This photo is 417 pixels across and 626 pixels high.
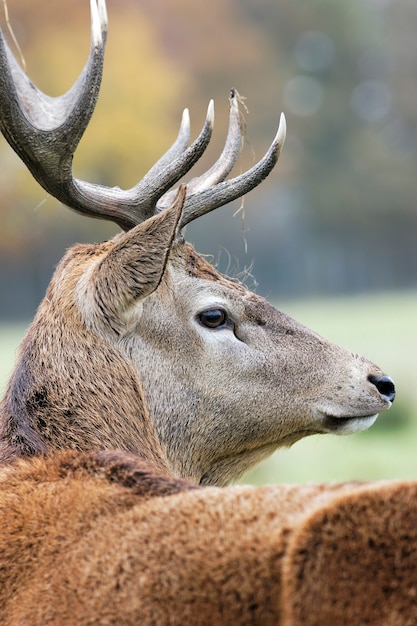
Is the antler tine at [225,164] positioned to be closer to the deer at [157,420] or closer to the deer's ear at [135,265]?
the deer at [157,420]

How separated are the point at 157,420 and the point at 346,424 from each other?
0.93 meters

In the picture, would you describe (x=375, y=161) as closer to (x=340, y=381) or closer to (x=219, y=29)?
(x=219, y=29)

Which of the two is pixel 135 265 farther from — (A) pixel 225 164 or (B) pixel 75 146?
(A) pixel 225 164

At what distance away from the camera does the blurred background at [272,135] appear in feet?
128

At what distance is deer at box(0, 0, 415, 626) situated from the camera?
2.43 m

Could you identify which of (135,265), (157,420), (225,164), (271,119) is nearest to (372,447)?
(225,164)

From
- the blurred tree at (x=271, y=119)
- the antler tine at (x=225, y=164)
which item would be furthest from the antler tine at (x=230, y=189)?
the blurred tree at (x=271, y=119)

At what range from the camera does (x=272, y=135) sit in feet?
147

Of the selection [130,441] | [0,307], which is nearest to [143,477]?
[130,441]

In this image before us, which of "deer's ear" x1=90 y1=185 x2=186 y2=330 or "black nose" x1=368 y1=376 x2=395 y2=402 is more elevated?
"deer's ear" x1=90 y1=185 x2=186 y2=330

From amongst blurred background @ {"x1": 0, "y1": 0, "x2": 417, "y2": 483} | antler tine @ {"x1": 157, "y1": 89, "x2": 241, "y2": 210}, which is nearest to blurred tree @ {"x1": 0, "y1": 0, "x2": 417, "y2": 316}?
blurred background @ {"x1": 0, "y1": 0, "x2": 417, "y2": 483}

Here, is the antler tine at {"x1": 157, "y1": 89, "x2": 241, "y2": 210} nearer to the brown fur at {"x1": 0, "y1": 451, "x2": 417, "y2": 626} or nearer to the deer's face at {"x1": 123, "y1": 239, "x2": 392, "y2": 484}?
the deer's face at {"x1": 123, "y1": 239, "x2": 392, "y2": 484}

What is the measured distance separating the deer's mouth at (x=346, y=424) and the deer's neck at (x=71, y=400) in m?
0.86

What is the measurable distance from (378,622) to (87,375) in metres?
2.23
